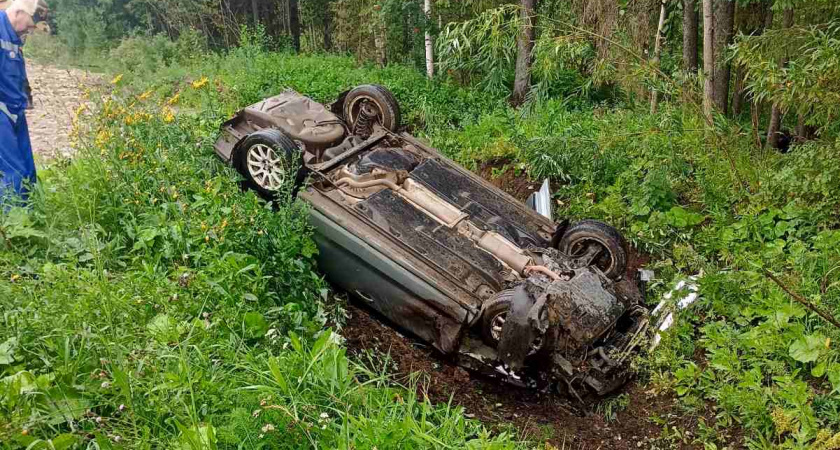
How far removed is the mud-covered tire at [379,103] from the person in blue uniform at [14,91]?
3091mm

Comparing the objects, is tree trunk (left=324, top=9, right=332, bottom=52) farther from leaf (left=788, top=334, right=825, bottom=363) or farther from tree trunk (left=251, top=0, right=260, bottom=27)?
leaf (left=788, top=334, right=825, bottom=363)

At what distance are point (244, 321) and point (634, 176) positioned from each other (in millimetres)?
4549

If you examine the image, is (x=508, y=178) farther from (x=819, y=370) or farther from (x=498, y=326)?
(x=819, y=370)

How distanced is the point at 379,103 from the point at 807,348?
4643 mm

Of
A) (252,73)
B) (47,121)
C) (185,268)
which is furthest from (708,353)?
(47,121)

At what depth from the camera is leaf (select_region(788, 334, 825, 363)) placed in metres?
3.93

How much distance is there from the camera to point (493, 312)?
4.49m

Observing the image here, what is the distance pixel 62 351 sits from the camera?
3146 mm

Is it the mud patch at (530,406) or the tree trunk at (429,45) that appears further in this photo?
the tree trunk at (429,45)

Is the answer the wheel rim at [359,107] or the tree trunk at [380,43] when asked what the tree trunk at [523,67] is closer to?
the tree trunk at [380,43]

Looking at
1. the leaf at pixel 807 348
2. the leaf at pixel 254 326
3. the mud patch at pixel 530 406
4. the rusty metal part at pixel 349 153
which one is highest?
the rusty metal part at pixel 349 153

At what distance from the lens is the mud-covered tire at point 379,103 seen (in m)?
6.73

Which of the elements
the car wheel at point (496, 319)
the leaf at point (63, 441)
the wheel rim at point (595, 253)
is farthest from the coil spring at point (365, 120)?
the leaf at point (63, 441)

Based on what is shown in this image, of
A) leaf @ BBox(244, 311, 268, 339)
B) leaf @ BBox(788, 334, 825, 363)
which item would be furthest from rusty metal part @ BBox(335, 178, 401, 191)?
leaf @ BBox(788, 334, 825, 363)
